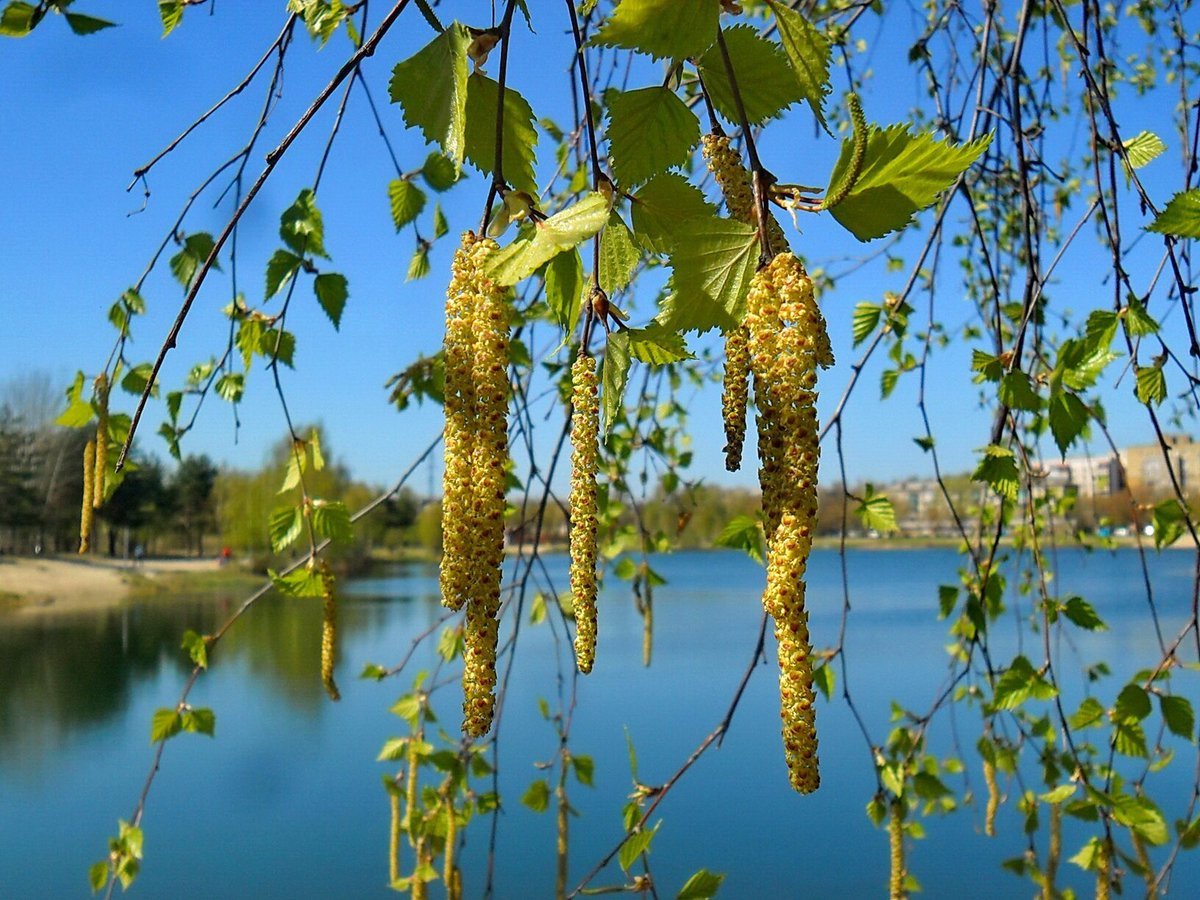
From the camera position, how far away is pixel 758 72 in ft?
1.40

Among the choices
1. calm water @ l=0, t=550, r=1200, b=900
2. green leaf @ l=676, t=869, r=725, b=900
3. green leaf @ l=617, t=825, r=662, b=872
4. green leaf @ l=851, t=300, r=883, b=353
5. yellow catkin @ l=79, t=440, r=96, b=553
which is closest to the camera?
yellow catkin @ l=79, t=440, r=96, b=553

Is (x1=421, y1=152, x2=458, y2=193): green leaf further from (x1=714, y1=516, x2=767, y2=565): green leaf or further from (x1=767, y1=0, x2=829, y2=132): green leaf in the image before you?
(x1=767, y1=0, x2=829, y2=132): green leaf

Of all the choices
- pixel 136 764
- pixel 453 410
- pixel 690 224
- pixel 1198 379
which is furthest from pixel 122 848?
pixel 136 764

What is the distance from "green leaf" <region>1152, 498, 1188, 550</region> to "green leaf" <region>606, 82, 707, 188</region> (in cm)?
115

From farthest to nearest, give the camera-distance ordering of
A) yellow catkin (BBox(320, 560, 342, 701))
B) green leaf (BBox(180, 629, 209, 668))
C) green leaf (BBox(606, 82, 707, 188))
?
1. green leaf (BBox(180, 629, 209, 668))
2. yellow catkin (BBox(320, 560, 342, 701))
3. green leaf (BBox(606, 82, 707, 188))

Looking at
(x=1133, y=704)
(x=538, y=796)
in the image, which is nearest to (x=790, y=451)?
(x=1133, y=704)

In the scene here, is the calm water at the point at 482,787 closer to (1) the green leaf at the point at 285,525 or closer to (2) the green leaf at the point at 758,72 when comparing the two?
(1) the green leaf at the point at 285,525

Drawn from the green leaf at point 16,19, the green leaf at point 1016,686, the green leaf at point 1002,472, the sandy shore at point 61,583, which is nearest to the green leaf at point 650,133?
the green leaf at point 16,19

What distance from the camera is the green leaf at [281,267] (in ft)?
3.51

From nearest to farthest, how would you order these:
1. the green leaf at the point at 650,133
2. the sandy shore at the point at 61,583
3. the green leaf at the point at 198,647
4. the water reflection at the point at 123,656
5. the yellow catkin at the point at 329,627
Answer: the green leaf at the point at 650,133 < the yellow catkin at the point at 329,627 < the green leaf at the point at 198,647 < the water reflection at the point at 123,656 < the sandy shore at the point at 61,583

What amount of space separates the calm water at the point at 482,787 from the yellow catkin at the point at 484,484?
9.40 ft

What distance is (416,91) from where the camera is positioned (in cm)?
44

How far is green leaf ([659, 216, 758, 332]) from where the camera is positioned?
0.38m

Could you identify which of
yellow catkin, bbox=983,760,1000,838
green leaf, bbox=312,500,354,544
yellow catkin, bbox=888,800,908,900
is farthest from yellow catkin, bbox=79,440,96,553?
yellow catkin, bbox=983,760,1000,838
